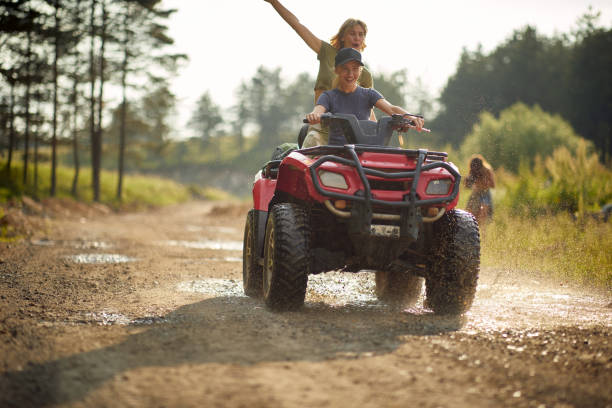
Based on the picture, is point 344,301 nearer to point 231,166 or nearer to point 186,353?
point 186,353

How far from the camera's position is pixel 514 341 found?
4.10 metres


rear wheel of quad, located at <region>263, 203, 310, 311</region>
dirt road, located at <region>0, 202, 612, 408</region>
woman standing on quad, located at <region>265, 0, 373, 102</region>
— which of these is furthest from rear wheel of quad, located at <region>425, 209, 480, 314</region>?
woman standing on quad, located at <region>265, 0, 373, 102</region>

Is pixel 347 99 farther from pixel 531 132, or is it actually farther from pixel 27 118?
pixel 27 118

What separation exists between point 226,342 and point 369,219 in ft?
5.00

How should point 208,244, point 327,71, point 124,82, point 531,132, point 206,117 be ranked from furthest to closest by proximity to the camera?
1. point 206,117
2. point 124,82
3. point 531,132
4. point 208,244
5. point 327,71

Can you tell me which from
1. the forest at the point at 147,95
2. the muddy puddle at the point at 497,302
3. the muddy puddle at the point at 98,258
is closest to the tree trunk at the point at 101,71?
the forest at the point at 147,95

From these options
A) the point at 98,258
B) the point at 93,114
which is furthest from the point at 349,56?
the point at 93,114

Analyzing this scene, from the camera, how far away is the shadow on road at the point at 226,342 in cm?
300

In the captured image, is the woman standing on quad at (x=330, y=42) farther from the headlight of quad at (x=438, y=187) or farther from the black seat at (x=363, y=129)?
the headlight of quad at (x=438, y=187)

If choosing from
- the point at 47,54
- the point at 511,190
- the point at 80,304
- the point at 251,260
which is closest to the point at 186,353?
the point at 80,304

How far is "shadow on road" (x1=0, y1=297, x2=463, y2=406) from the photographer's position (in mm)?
2996

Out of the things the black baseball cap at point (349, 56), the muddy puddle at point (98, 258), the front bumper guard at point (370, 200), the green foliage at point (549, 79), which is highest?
the green foliage at point (549, 79)

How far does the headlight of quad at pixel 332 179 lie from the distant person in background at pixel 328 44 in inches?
44.5

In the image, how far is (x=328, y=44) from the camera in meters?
6.59
